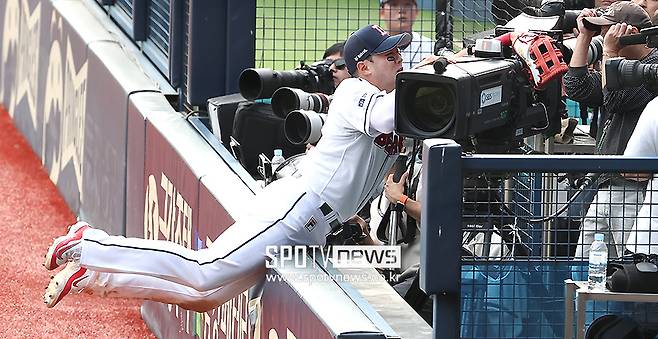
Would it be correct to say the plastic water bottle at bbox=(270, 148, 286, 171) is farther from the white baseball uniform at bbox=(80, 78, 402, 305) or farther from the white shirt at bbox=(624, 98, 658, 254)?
the white shirt at bbox=(624, 98, 658, 254)

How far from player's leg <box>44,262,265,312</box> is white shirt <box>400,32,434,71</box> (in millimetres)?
2425

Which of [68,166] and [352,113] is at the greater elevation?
[352,113]

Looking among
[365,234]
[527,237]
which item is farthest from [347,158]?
[527,237]

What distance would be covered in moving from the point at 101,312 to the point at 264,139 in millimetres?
1442

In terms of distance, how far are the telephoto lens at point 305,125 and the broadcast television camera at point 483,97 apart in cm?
97

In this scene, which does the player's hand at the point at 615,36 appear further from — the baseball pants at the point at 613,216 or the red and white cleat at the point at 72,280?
the red and white cleat at the point at 72,280

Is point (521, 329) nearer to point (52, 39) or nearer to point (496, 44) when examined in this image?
point (496, 44)

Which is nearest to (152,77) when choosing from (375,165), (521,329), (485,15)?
(485,15)

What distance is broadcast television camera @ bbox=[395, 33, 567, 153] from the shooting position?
13.1ft

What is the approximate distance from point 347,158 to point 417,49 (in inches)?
92.3

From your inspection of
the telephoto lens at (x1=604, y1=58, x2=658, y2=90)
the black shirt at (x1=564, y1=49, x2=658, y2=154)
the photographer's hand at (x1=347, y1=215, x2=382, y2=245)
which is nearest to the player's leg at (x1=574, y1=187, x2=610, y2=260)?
the telephoto lens at (x1=604, y1=58, x2=658, y2=90)

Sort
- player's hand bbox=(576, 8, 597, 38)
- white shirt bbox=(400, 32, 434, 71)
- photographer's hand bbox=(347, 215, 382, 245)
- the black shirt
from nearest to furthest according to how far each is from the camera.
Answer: player's hand bbox=(576, 8, 597, 38), the black shirt, photographer's hand bbox=(347, 215, 382, 245), white shirt bbox=(400, 32, 434, 71)

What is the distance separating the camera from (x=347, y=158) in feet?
15.6

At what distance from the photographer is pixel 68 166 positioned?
340 inches
